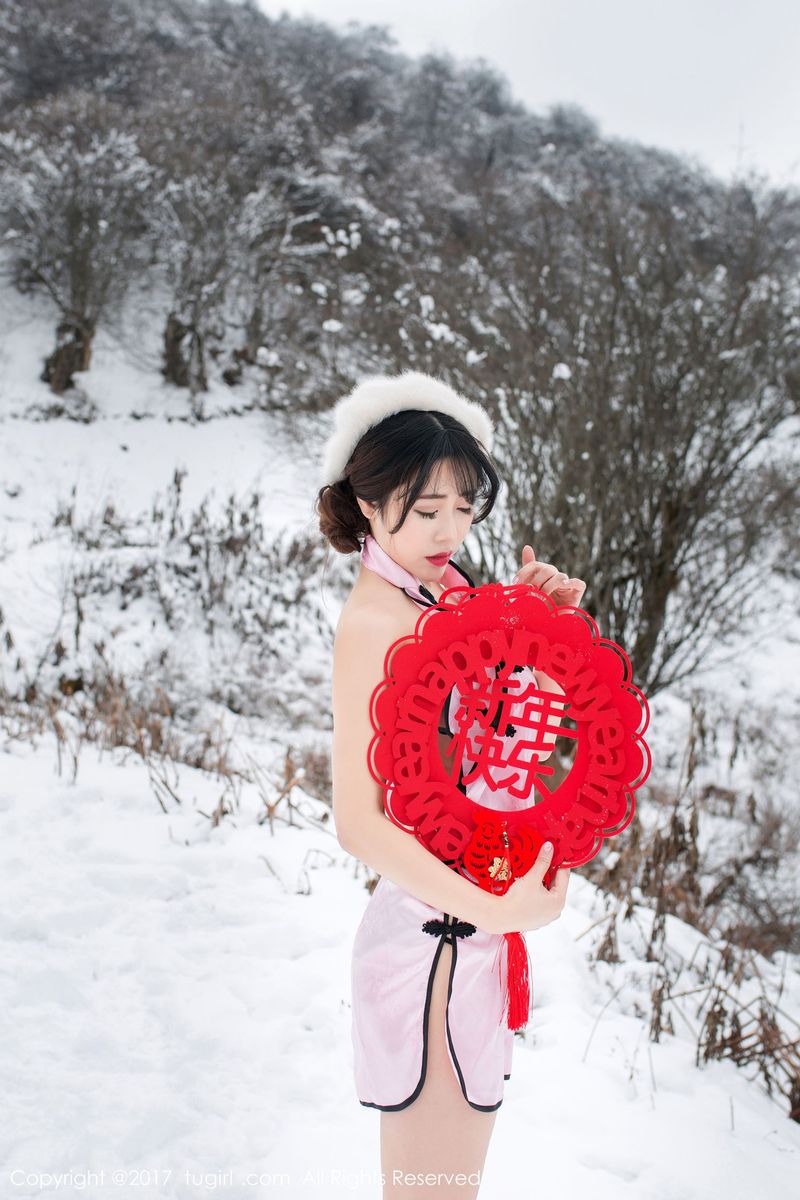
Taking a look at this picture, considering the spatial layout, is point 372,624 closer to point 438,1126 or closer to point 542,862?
point 542,862

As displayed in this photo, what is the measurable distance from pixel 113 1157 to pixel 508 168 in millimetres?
16370

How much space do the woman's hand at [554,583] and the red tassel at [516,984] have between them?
1.65 ft

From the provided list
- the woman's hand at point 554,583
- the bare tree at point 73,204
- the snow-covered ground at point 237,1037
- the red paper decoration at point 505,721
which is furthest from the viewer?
the bare tree at point 73,204

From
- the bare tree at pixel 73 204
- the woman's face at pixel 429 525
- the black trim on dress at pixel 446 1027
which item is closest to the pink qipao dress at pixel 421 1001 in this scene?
the black trim on dress at pixel 446 1027

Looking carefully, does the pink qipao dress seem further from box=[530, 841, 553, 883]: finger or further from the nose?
the nose

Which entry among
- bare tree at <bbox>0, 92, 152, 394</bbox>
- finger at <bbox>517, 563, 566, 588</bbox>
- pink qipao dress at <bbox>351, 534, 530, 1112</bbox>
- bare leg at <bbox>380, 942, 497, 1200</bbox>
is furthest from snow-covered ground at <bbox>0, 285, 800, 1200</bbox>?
bare tree at <bbox>0, 92, 152, 394</bbox>

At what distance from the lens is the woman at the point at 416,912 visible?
0.92 metres

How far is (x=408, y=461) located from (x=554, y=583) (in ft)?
1.00

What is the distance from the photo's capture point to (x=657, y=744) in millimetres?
6055

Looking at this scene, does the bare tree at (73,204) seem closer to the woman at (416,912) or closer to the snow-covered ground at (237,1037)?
the snow-covered ground at (237,1037)

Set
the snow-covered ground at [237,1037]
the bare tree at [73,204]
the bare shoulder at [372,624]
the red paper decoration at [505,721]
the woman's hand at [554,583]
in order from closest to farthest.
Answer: the red paper decoration at [505,721] → the bare shoulder at [372,624] → the woman's hand at [554,583] → the snow-covered ground at [237,1037] → the bare tree at [73,204]

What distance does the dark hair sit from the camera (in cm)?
105

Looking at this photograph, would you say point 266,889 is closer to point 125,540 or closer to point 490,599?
point 490,599

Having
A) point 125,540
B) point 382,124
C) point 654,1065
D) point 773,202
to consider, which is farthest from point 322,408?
point 382,124
